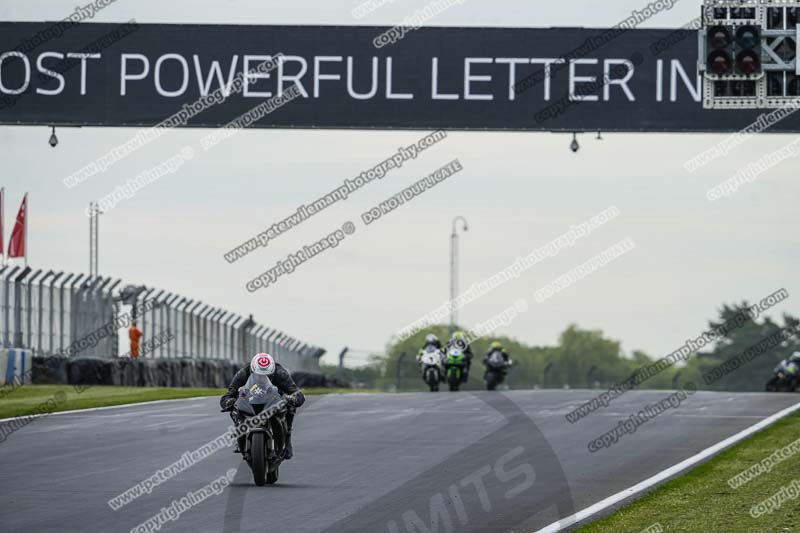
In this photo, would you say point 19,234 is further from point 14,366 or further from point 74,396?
point 74,396

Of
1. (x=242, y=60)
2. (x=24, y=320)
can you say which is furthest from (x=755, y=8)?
(x=24, y=320)

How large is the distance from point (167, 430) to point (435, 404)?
6.73 meters

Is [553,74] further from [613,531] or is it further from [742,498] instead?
[613,531]

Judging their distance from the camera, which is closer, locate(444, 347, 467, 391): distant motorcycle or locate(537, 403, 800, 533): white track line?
locate(537, 403, 800, 533): white track line

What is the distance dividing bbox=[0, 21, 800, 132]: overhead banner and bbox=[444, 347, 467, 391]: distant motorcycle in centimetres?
828

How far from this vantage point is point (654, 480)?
49.5ft

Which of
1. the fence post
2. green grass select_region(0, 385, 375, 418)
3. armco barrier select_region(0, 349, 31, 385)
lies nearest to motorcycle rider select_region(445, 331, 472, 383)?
green grass select_region(0, 385, 375, 418)

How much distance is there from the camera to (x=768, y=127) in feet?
87.1

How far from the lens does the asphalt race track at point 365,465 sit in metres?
12.0

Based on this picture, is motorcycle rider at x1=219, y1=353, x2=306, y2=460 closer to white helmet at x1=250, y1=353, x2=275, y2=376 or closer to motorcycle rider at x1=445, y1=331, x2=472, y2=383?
white helmet at x1=250, y1=353, x2=275, y2=376

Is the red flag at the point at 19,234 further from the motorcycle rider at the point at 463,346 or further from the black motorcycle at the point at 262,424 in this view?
the black motorcycle at the point at 262,424

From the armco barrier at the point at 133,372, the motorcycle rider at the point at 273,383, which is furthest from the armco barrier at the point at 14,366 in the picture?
the motorcycle rider at the point at 273,383

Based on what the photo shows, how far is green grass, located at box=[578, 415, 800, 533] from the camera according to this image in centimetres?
1206

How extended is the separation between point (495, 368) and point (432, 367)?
251 cm
